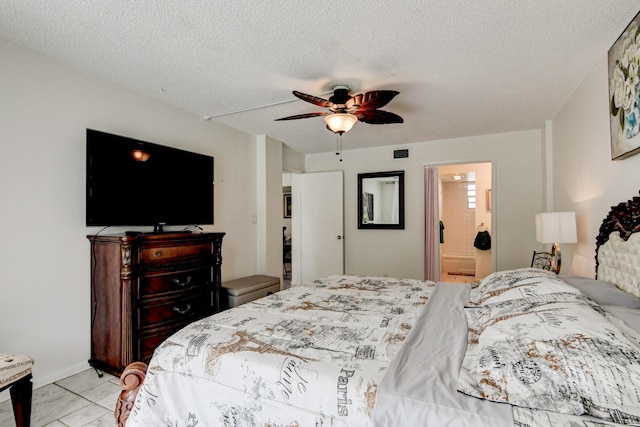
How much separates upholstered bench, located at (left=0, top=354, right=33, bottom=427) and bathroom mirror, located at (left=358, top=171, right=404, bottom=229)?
169 inches

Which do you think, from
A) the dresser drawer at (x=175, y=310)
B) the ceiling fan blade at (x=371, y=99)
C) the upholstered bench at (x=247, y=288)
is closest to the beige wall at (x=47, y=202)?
the dresser drawer at (x=175, y=310)

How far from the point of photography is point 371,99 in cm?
244

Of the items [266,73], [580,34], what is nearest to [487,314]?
[580,34]

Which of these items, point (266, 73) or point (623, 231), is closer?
point (623, 231)

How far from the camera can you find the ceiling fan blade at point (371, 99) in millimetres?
2355

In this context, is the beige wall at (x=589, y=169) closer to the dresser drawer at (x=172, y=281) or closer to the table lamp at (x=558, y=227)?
the table lamp at (x=558, y=227)

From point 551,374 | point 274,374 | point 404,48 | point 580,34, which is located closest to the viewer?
point 551,374

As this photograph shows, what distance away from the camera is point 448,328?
5.05 feet

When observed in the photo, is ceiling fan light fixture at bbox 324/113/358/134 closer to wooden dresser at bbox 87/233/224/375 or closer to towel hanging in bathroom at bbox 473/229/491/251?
wooden dresser at bbox 87/233/224/375

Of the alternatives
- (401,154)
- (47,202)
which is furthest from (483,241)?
(47,202)

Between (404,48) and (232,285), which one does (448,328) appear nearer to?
(404,48)

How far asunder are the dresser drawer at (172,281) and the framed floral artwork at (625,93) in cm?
327

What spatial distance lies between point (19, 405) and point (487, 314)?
2.52m

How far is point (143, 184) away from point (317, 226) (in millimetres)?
3161
